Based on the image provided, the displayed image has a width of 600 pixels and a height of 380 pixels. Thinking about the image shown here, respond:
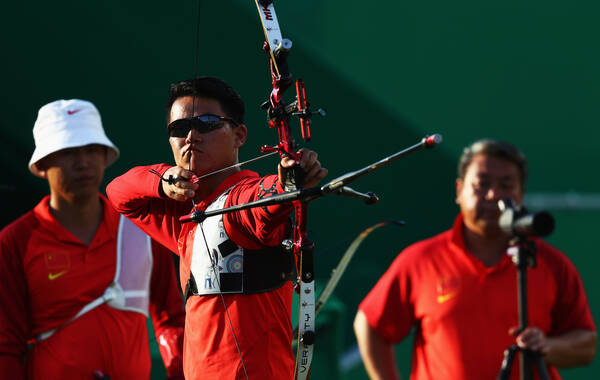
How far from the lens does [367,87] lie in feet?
17.9

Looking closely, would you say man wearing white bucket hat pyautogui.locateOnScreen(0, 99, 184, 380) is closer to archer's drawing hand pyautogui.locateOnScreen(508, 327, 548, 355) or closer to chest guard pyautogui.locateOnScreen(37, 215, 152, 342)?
chest guard pyautogui.locateOnScreen(37, 215, 152, 342)

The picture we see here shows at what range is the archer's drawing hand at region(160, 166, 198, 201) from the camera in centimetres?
193

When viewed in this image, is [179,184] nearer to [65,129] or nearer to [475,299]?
[475,299]

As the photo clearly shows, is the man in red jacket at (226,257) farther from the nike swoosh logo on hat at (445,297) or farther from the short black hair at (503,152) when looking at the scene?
the short black hair at (503,152)

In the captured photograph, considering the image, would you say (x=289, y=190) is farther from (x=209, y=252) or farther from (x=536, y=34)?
(x=536, y=34)

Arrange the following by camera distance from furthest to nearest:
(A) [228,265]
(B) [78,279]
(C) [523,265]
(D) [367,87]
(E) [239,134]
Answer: (D) [367,87]
(B) [78,279]
(E) [239,134]
(A) [228,265]
(C) [523,265]

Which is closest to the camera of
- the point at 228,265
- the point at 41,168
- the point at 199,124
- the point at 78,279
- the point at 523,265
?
the point at 523,265

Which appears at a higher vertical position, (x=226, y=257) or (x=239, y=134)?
(x=239, y=134)

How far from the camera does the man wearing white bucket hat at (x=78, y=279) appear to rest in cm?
268

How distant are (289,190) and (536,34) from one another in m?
4.64

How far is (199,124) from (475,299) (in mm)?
970

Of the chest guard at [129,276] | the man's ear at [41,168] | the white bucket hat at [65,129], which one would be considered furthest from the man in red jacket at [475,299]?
the man's ear at [41,168]

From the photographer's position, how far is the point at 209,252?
192cm

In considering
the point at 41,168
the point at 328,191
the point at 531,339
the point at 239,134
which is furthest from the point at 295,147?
the point at 41,168
